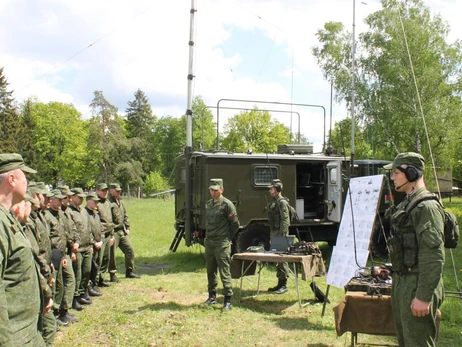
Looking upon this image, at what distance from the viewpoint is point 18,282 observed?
2678mm

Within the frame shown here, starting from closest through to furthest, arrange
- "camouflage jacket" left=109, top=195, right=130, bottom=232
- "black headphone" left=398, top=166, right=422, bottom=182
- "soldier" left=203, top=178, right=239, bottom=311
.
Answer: "black headphone" left=398, top=166, right=422, bottom=182
"soldier" left=203, top=178, right=239, bottom=311
"camouflage jacket" left=109, top=195, right=130, bottom=232

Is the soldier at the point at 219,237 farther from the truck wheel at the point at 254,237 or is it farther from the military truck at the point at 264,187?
the truck wheel at the point at 254,237

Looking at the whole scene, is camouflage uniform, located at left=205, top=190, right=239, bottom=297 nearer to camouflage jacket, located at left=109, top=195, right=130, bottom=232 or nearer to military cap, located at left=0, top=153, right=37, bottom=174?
camouflage jacket, located at left=109, top=195, right=130, bottom=232

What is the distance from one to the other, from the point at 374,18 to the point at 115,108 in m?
28.6

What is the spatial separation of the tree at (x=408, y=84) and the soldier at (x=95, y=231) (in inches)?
636

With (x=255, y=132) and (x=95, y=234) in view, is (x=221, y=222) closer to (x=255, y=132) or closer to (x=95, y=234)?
(x=95, y=234)

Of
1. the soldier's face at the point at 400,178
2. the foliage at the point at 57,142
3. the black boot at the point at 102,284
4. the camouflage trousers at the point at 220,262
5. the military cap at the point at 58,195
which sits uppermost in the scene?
the foliage at the point at 57,142

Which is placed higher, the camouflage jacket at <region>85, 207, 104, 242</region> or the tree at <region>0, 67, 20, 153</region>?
the tree at <region>0, 67, 20, 153</region>

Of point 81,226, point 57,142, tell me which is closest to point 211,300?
point 81,226

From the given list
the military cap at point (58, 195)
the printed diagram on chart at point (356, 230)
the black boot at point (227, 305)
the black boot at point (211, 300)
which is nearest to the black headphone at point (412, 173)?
the printed diagram on chart at point (356, 230)

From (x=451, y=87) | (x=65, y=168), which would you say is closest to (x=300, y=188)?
(x=451, y=87)

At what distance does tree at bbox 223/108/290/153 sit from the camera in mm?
46250

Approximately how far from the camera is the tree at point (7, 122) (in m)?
43.1

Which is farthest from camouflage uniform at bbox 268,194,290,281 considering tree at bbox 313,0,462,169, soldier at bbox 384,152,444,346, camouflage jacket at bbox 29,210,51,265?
tree at bbox 313,0,462,169
